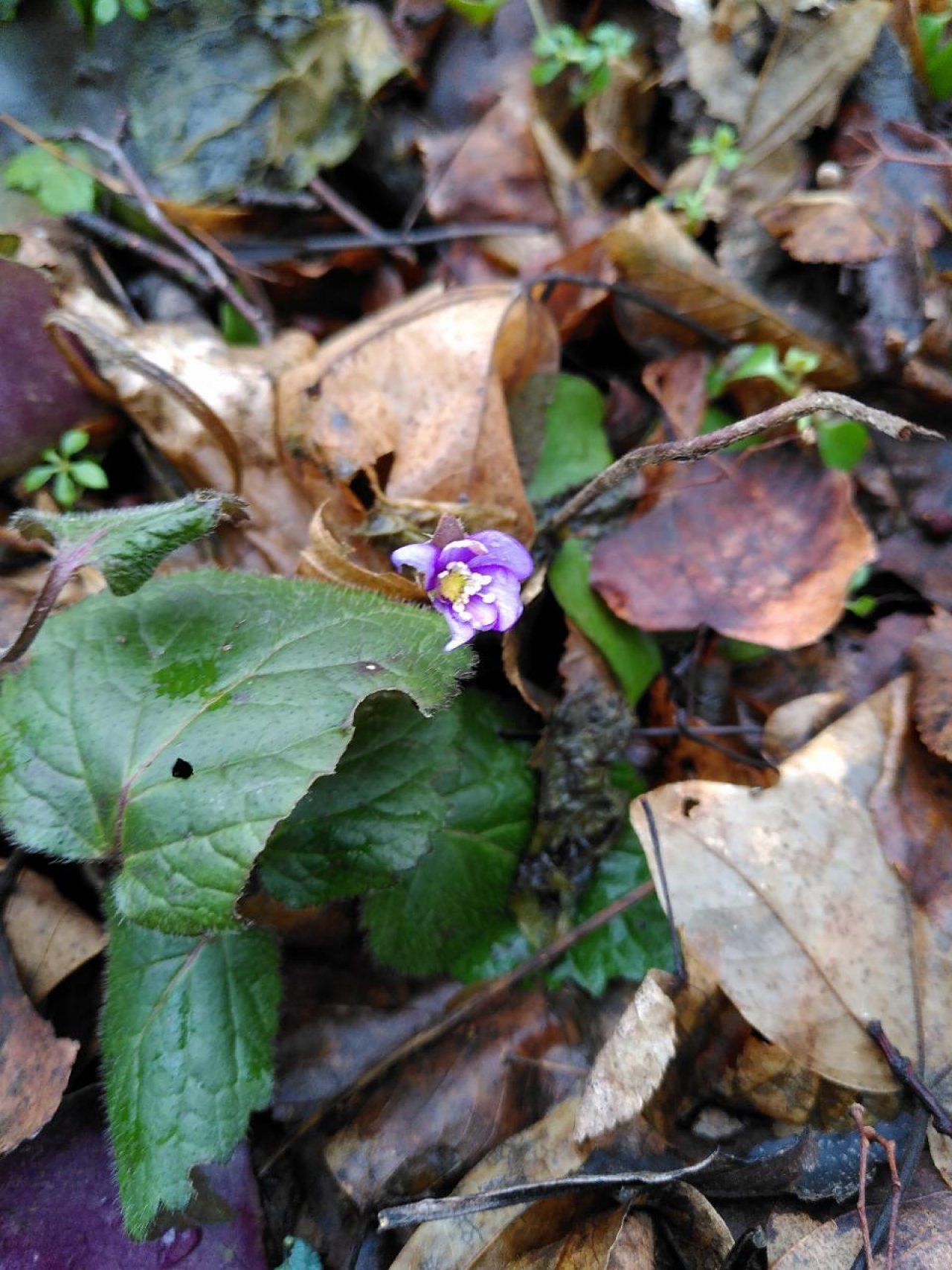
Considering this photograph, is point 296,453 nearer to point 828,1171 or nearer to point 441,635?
point 441,635

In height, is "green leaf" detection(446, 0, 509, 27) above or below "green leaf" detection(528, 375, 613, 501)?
above

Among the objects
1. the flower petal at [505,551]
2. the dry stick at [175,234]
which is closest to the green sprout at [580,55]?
the dry stick at [175,234]

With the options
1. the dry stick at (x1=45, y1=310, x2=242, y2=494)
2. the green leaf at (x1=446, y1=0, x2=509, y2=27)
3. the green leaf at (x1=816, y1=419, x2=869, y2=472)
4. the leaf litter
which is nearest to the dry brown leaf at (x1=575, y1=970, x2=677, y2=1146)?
the leaf litter

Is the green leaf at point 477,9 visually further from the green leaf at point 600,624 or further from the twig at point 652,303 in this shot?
the green leaf at point 600,624

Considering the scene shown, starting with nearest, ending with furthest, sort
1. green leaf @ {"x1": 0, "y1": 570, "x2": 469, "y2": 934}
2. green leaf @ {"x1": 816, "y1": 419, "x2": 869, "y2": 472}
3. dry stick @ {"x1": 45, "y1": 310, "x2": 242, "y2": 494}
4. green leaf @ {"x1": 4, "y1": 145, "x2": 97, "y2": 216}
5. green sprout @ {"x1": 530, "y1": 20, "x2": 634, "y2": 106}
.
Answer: green leaf @ {"x1": 0, "y1": 570, "x2": 469, "y2": 934} → dry stick @ {"x1": 45, "y1": 310, "x2": 242, "y2": 494} → green leaf @ {"x1": 816, "y1": 419, "x2": 869, "y2": 472} → green leaf @ {"x1": 4, "y1": 145, "x2": 97, "y2": 216} → green sprout @ {"x1": 530, "y1": 20, "x2": 634, "y2": 106}

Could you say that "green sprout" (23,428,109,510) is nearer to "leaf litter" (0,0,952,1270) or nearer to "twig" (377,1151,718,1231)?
"leaf litter" (0,0,952,1270)

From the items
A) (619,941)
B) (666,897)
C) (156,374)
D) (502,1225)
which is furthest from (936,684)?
(156,374)

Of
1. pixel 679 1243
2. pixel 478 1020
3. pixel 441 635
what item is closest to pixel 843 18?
pixel 441 635

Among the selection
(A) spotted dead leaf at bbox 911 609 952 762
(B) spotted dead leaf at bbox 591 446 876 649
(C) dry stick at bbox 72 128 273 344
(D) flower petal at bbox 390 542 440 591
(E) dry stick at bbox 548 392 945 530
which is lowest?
(A) spotted dead leaf at bbox 911 609 952 762
